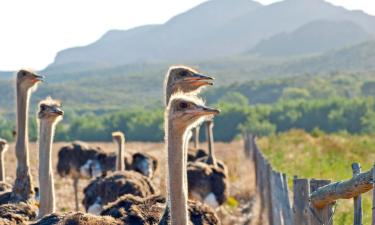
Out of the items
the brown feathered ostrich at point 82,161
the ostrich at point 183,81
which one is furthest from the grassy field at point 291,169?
the ostrich at point 183,81

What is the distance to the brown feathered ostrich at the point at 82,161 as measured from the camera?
13.7 m

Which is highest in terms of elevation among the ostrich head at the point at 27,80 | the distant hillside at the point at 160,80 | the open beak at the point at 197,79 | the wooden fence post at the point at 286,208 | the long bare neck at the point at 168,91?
the distant hillside at the point at 160,80

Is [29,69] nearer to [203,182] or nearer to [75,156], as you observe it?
[203,182]

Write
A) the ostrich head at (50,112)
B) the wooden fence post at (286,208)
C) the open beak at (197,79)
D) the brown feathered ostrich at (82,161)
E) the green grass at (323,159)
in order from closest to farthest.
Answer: the wooden fence post at (286,208), the open beak at (197,79), the ostrich head at (50,112), the green grass at (323,159), the brown feathered ostrich at (82,161)

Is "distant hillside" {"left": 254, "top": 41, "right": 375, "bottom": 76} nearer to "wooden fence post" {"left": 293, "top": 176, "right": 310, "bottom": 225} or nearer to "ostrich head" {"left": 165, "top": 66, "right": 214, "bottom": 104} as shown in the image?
"ostrich head" {"left": 165, "top": 66, "right": 214, "bottom": 104}

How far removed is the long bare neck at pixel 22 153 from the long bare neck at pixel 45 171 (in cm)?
63

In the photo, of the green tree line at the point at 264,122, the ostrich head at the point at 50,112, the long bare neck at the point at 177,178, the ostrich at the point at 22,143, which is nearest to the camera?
the long bare neck at the point at 177,178

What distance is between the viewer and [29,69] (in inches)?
314

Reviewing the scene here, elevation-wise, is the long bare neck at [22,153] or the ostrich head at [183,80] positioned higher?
the ostrich head at [183,80]

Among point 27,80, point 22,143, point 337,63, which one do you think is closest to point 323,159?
point 27,80

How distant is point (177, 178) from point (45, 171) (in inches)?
87.8

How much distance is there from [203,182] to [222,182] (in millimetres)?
394

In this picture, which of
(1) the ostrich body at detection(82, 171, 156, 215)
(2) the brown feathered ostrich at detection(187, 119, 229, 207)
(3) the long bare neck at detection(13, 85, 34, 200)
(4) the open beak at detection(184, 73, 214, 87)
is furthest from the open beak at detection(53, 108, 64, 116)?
(2) the brown feathered ostrich at detection(187, 119, 229, 207)

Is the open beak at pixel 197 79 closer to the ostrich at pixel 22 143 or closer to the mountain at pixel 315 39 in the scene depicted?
the ostrich at pixel 22 143
